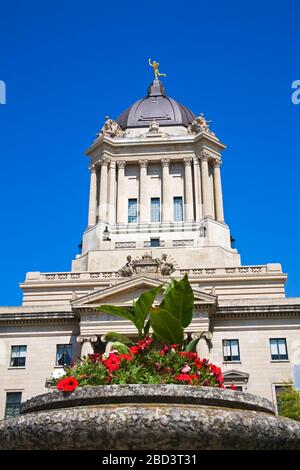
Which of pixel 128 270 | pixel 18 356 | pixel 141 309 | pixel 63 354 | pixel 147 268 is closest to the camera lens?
pixel 141 309

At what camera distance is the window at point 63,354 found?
3991 centimetres

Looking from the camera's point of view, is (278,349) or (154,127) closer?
(278,349)

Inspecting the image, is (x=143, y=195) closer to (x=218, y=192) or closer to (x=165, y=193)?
(x=165, y=193)

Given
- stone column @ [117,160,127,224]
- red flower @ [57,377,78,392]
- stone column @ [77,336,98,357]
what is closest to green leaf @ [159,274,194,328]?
red flower @ [57,377,78,392]

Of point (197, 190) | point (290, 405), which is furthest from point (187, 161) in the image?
point (290, 405)

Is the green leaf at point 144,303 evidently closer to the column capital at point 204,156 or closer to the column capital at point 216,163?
the column capital at point 204,156

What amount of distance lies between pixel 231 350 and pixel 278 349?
3.19m

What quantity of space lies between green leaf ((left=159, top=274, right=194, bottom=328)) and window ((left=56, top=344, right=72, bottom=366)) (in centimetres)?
3323

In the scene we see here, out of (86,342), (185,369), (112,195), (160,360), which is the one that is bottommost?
(185,369)

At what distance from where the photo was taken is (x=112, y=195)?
2343 inches

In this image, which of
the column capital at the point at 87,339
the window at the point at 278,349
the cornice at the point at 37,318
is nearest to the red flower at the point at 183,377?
the column capital at the point at 87,339

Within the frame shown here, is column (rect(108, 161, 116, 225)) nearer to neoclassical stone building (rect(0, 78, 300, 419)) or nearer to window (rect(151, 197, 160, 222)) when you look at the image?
neoclassical stone building (rect(0, 78, 300, 419))

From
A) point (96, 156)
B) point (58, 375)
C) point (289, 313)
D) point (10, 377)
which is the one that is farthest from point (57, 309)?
point (58, 375)

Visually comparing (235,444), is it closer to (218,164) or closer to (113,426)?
(113,426)
